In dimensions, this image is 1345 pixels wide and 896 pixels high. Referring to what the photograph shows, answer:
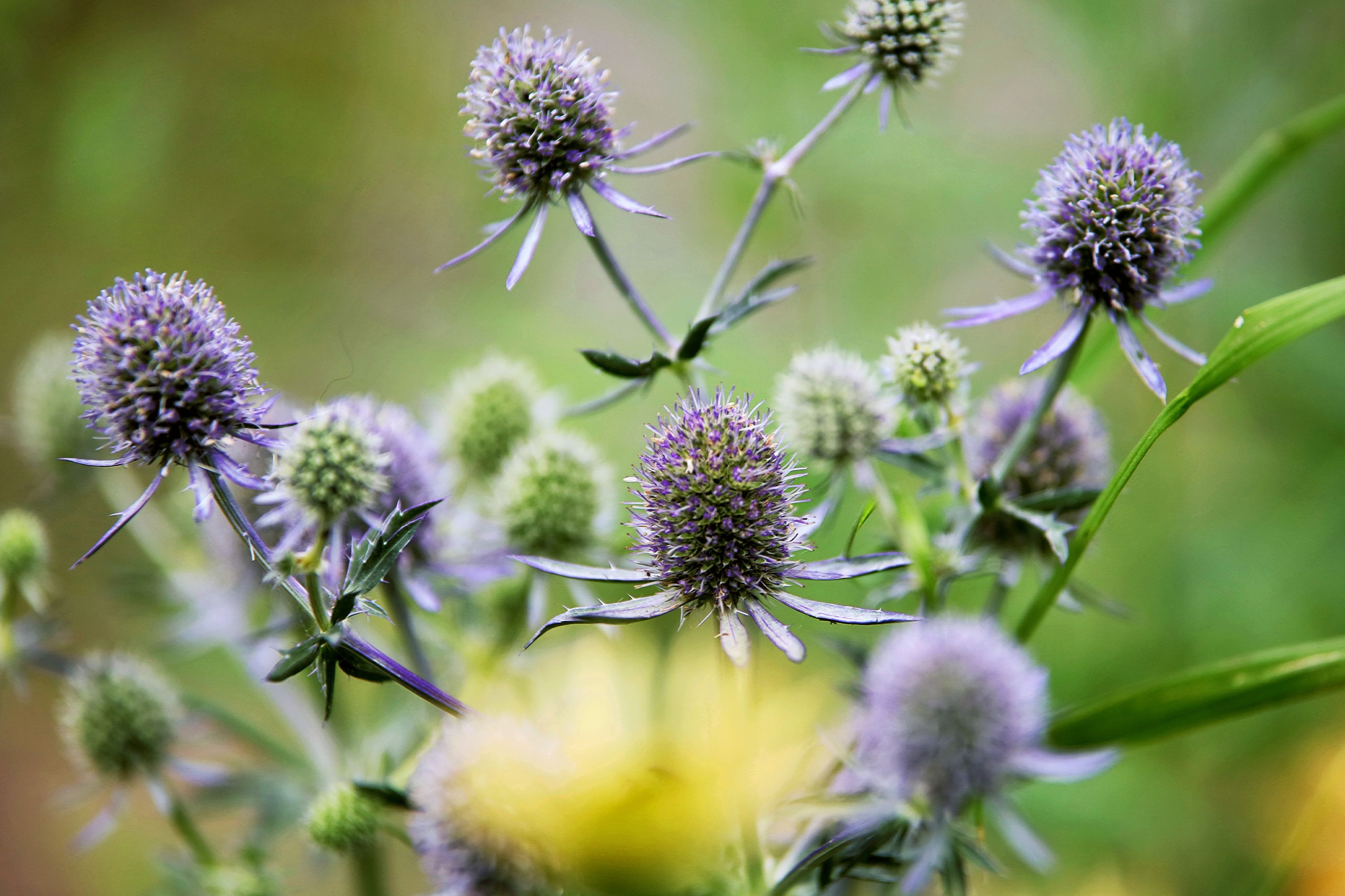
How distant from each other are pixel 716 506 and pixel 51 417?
1117 mm

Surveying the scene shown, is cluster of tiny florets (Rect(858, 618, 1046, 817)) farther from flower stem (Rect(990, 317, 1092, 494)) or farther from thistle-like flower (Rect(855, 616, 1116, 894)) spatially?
flower stem (Rect(990, 317, 1092, 494))

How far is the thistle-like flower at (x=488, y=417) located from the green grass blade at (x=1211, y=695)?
78cm

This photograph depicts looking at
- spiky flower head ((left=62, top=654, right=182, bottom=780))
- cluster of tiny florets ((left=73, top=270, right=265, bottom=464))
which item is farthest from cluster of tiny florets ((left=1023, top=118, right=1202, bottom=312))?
spiky flower head ((left=62, top=654, right=182, bottom=780))

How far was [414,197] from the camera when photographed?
8.55 feet

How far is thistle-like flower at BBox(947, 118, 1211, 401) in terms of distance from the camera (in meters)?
0.92

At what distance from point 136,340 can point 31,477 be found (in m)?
1.53

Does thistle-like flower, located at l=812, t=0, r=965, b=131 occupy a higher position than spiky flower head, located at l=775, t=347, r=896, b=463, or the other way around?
thistle-like flower, located at l=812, t=0, r=965, b=131

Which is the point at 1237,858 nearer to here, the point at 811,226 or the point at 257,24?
the point at 811,226

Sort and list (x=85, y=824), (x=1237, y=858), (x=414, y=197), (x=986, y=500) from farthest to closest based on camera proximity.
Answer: (x=414, y=197) < (x=85, y=824) < (x=1237, y=858) < (x=986, y=500)

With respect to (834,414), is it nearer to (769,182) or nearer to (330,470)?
(769,182)

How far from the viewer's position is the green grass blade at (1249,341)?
0.81 m

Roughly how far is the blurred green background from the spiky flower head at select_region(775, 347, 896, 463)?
0.58 metres

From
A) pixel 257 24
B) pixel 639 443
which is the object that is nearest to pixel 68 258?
pixel 257 24

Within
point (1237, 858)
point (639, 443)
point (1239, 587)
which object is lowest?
point (1237, 858)
